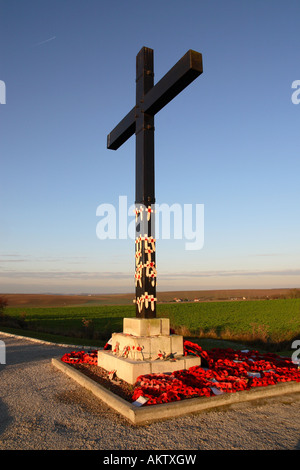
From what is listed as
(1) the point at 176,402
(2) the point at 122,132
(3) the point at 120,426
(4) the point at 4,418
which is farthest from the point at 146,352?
(2) the point at 122,132

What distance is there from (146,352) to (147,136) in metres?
4.18

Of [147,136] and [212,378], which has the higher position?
[147,136]

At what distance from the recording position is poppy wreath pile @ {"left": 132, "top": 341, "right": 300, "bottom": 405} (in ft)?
14.9

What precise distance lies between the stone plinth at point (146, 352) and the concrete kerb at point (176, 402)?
0.62 metres

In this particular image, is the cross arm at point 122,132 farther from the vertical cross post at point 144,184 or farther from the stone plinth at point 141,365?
the stone plinth at point 141,365

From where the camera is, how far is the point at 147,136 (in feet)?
22.5

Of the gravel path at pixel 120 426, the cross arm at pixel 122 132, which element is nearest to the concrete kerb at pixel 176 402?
the gravel path at pixel 120 426

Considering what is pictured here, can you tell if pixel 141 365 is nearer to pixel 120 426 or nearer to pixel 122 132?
pixel 120 426

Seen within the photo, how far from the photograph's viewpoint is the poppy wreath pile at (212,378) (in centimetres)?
453

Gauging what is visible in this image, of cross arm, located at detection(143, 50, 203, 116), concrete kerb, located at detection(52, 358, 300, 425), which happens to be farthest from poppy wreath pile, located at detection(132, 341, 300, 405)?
cross arm, located at detection(143, 50, 203, 116)

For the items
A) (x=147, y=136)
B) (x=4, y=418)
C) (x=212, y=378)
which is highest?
(x=147, y=136)

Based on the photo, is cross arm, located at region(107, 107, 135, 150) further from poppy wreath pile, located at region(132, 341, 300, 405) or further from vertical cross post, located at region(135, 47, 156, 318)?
poppy wreath pile, located at region(132, 341, 300, 405)

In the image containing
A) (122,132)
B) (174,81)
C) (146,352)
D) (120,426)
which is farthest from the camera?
(122,132)

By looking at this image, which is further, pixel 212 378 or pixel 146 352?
pixel 146 352
